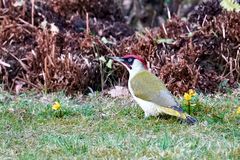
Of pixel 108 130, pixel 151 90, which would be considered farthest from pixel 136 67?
pixel 108 130

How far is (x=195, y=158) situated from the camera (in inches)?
206

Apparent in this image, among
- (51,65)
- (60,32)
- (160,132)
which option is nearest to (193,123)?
(160,132)

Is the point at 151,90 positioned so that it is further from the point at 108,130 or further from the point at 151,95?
the point at 108,130

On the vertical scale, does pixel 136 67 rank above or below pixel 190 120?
above

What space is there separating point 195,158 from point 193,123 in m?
1.12

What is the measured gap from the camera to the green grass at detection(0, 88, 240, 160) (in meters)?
5.42

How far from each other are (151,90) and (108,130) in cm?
56

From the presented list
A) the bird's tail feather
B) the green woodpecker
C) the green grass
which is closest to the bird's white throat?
the green woodpecker

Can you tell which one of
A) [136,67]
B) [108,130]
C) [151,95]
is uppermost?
[136,67]

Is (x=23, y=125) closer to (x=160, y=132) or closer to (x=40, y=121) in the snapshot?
(x=40, y=121)

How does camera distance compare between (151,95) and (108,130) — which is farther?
(151,95)

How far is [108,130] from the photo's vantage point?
629 centimetres

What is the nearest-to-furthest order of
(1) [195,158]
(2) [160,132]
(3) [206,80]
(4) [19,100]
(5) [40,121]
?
(1) [195,158] → (2) [160,132] → (5) [40,121] → (4) [19,100] → (3) [206,80]

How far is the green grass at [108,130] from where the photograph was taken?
5.42m
